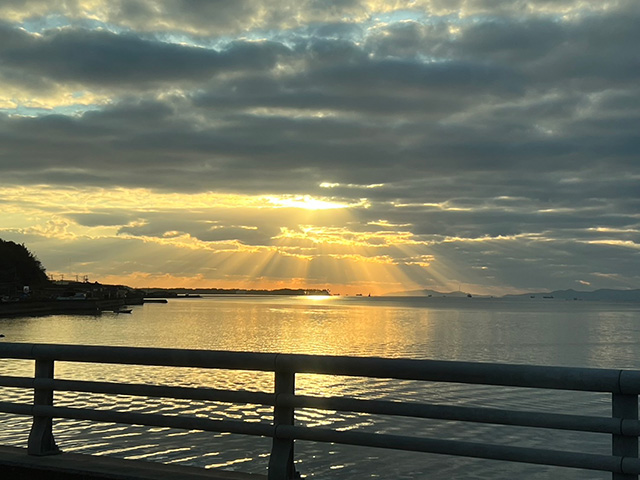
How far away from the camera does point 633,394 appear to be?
19.3ft

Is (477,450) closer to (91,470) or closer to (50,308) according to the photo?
(91,470)

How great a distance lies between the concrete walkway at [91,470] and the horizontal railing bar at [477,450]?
2.60 feet

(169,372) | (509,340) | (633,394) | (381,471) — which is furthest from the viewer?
(509,340)

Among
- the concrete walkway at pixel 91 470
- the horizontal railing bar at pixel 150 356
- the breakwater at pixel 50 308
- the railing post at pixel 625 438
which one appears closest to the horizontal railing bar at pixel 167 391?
the horizontal railing bar at pixel 150 356

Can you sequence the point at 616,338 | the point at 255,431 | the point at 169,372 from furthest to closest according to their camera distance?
the point at 616,338 → the point at 169,372 → the point at 255,431

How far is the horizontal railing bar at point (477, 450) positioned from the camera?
586 cm

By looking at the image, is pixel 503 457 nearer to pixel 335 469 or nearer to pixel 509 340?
pixel 335 469

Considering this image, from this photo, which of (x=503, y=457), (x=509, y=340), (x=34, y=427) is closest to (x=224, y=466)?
(x=34, y=427)

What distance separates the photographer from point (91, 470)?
290 inches

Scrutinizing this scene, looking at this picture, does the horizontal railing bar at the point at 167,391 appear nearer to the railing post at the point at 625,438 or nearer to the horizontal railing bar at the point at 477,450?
the horizontal railing bar at the point at 477,450

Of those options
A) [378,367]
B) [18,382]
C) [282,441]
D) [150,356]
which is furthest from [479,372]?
[18,382]

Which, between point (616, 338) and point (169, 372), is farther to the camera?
point (616, 338)

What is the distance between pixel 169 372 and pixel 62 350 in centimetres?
3652

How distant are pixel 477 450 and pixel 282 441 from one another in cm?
190
